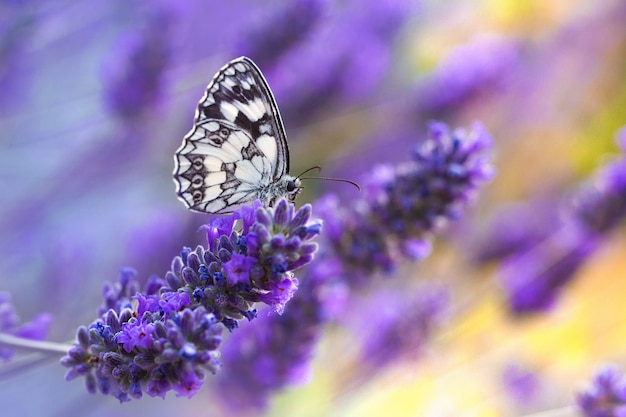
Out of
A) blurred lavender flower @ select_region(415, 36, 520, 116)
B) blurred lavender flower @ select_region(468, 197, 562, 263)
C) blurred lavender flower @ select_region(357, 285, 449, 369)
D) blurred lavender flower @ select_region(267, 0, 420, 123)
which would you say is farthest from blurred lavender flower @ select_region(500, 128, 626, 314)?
blurred lavender flower @ select_region(267, 0, 420, 123)

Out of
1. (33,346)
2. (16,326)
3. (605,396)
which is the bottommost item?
(605,396)

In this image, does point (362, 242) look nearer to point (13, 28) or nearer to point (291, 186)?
point (291, 186)

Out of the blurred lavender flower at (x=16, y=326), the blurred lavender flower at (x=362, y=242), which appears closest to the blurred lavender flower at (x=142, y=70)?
the blurred lavender flower at (x=362, y=242)

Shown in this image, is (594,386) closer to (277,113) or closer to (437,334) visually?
(437,334)

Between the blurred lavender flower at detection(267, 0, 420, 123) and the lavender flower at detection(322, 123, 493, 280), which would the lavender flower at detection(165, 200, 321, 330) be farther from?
the blurred lavender flower at detection(267, 0, 420, 123)

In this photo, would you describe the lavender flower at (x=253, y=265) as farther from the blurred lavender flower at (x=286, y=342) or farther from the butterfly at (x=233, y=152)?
the blurred lavender flower at (x=286, y=342)

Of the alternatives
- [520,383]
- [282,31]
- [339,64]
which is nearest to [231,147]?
[282,31]
